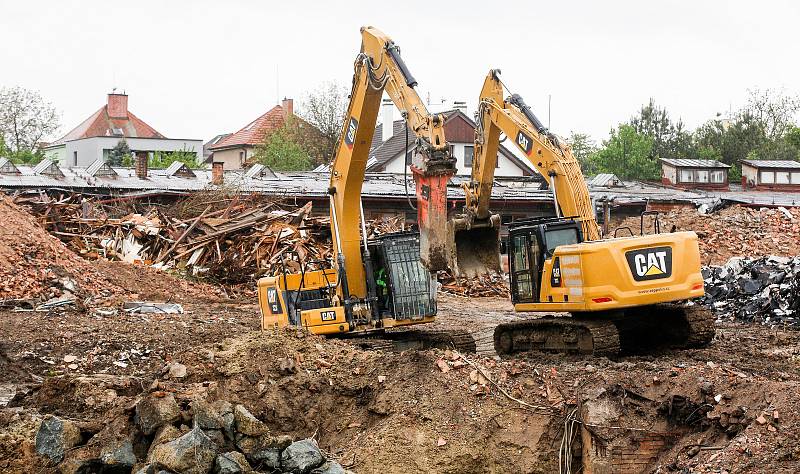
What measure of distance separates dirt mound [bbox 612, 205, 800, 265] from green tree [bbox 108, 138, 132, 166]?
3450 centimetres

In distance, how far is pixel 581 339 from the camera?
14.4m

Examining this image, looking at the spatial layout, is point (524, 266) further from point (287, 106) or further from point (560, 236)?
point (287, 106)

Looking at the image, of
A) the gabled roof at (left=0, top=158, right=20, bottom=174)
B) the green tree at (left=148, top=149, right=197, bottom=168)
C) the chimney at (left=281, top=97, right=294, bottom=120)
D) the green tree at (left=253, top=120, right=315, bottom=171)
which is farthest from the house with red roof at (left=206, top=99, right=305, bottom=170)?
the gabled roof at (left=0, top=158, right=20, bottom=174)

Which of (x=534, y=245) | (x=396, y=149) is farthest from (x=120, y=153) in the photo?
(x=534, y=245)

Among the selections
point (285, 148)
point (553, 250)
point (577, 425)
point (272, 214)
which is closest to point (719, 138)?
point (285, 148)

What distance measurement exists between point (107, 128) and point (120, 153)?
1093 centimetres

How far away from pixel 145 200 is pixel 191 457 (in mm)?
21426

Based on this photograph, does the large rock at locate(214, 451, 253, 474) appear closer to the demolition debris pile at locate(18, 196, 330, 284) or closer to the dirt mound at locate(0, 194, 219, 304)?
the dirt mound at locate(0, 194, 219, 304)

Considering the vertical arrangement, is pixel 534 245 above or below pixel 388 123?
below

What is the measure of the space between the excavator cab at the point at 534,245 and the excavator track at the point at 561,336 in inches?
16.6

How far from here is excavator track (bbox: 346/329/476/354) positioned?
1488cm

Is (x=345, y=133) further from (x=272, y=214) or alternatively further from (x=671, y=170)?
(x=671, y=170)

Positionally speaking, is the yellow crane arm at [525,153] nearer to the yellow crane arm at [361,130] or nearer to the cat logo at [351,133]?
the yellow crane arm at [361,130]

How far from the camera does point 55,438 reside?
399 inches
